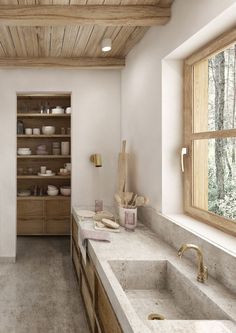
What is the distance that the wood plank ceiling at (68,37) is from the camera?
106 inches

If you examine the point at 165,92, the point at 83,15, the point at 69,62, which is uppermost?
the point at 69,62

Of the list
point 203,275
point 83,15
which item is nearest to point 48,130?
point 83,15

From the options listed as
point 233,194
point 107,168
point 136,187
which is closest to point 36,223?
point 107,168

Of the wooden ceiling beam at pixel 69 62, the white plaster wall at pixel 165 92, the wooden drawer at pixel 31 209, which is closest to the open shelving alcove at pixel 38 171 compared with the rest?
the wooden drawer at pixel 31 209

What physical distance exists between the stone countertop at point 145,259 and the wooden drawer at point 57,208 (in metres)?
2.94

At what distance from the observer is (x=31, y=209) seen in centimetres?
592

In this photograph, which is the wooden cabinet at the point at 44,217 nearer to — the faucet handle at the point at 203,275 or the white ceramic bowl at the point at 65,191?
the white ceramic bowl at the point at 65,191

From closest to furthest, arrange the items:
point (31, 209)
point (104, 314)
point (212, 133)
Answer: point (104, 314) → point (212, 133) → point (31, 209)

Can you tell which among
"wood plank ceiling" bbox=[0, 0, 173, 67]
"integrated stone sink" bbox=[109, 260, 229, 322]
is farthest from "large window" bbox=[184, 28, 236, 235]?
"wood plank ceiling" bbox=[0, 0, 173, 67]

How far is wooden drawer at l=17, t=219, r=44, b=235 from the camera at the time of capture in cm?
592

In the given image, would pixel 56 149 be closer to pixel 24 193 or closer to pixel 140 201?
pixel 24 193

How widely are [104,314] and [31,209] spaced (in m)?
4.14

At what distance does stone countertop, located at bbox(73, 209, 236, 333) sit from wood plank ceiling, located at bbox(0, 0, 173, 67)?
1729mm

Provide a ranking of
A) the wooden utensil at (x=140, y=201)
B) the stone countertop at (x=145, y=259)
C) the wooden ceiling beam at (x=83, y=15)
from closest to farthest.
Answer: the stone countertop at (x=145, y=259) → the wooden ceiling beam at (x=83, y=15) → the wooden utensil at (x=140, y=201)
